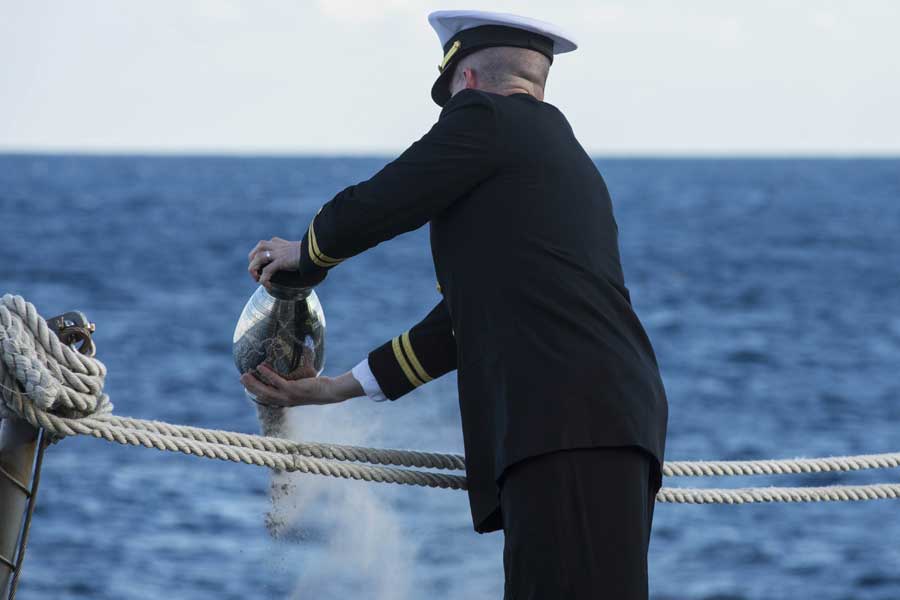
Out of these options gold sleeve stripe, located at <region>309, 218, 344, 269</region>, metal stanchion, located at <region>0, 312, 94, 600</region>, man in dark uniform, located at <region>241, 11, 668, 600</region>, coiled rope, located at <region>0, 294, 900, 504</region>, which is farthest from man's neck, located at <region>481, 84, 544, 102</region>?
metal stanchion, located at <region>0, 312, 94, 600</region>

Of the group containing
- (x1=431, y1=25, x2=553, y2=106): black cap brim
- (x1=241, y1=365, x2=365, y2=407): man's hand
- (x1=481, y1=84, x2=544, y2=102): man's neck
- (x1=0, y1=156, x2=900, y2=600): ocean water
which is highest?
(x1=0, y1=156, x2=900, y2=600): ocean water

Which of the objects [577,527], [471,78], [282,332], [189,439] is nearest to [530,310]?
[577,527]

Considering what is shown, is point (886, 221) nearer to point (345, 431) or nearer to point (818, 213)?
point (818, 213)

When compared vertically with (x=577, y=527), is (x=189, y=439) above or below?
above

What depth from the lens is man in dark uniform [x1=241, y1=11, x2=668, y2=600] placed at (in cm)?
257

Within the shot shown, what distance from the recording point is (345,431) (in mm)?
3430

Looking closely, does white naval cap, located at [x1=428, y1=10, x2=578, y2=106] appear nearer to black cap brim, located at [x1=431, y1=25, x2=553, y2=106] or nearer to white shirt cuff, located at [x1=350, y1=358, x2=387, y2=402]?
black cap brim, located at [x1=431, y1=25, x2=553, y2=106]

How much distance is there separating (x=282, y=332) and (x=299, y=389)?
0.47ft

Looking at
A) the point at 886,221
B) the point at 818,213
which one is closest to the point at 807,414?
the point at 886,221

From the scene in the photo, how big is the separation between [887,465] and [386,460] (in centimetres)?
150

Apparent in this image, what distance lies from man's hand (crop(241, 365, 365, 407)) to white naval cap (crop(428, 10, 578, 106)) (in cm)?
77

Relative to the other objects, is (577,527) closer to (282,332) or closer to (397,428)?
(282,332)

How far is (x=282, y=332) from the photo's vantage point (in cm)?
303

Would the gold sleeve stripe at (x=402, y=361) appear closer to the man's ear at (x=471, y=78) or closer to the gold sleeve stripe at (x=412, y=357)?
the gold sleeve stripe at (x=412, y=357)
